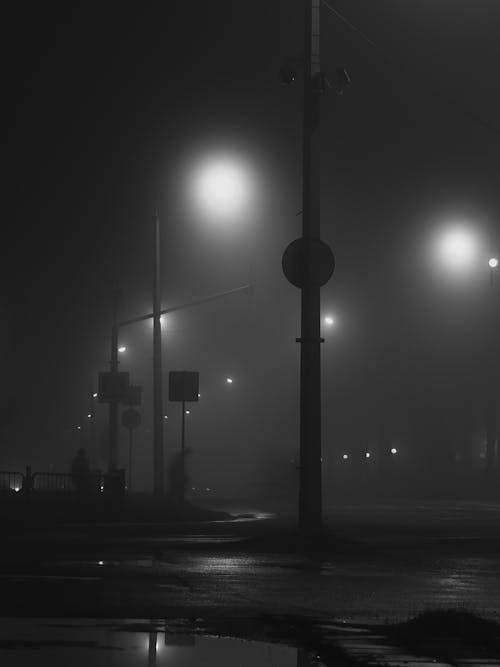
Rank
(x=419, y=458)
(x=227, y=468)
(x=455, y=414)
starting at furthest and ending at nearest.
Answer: (x=227, y=468), (x=419, y=458), (x=455, y=414)

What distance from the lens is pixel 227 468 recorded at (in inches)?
5271

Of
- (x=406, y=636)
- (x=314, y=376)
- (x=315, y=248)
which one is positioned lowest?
(x=406, y=636)

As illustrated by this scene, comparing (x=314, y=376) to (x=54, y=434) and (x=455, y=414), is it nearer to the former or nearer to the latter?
(x=455, y=414)

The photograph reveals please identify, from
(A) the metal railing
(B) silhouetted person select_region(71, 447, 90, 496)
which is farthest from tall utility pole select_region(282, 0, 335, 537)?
(B) silhouetted person select_region(71, 447, 90, 496)

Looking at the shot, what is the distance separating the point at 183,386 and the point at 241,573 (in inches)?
802

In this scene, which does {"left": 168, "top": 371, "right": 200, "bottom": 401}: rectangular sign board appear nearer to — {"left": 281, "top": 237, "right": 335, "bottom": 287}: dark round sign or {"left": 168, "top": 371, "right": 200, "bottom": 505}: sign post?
{"left": 168, "top": 371, "right": 200, "bottom": 505}: sign post

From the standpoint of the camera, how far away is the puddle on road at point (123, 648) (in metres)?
8.09

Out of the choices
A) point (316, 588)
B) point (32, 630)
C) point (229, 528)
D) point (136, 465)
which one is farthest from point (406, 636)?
point (136, 465)

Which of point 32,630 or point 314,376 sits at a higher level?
point 314,376

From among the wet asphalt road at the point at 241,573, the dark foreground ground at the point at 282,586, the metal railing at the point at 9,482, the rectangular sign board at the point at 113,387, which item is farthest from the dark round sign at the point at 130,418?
the dark foreground ground at the point at 282,586

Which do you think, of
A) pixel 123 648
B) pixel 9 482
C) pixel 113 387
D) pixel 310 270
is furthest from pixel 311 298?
pixel 113 387

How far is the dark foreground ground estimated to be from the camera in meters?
9.48

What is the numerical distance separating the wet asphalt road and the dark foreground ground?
0.04 ft

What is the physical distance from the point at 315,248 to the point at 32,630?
1347 centimetres
